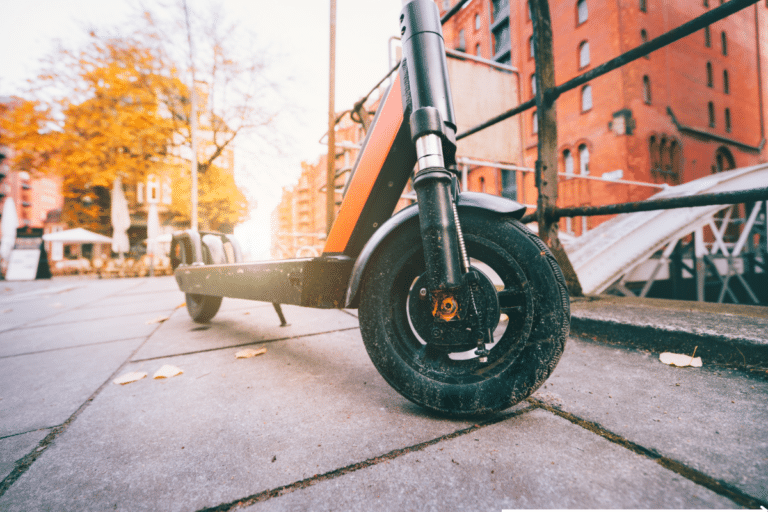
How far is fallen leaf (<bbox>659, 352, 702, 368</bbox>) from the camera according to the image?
119 cm

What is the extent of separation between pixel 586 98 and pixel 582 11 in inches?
135

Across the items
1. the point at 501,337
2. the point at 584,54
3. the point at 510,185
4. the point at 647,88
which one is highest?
the point at 584,54

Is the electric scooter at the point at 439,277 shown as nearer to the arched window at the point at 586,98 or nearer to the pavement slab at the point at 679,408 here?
the pavement slab at the point at 679,408

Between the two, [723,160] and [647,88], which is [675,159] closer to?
[647,88]

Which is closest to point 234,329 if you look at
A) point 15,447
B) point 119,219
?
point 15,447

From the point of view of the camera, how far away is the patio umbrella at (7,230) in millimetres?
11445

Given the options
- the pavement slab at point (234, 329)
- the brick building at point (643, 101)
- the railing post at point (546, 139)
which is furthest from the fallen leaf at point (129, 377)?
the brick building at point (643, 101)

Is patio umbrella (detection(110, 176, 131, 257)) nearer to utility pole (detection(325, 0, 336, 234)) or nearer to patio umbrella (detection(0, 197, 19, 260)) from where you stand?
patio umbrella (detection(0, 197, 19, 260))

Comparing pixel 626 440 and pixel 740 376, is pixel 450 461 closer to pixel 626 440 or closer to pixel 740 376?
pixel 626 440

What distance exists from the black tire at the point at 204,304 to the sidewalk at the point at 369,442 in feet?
3.77

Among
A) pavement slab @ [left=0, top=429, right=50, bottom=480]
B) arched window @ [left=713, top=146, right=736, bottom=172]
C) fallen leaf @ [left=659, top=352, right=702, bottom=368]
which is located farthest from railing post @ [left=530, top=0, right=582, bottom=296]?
arched window @ [left=713, top=146, right=736, bottom=172]

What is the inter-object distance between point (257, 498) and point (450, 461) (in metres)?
0.40

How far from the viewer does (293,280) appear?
1.32 metres

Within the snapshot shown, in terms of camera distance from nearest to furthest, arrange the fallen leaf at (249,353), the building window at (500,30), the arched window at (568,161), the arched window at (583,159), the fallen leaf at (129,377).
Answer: the fallen leaf at (129,377) < the fallen leaf at (249,353) < the building window at (500,30) < the arched window at (583,159) < the arched window at (568,161)
